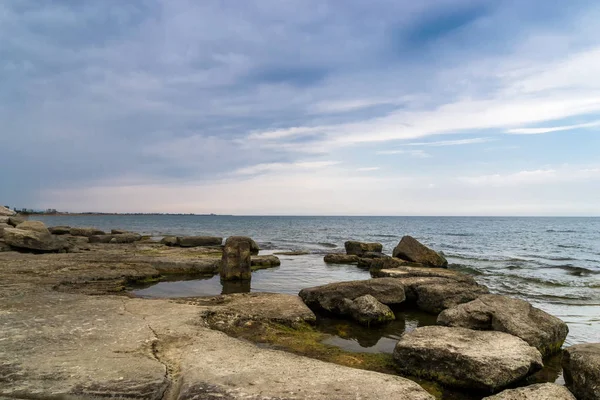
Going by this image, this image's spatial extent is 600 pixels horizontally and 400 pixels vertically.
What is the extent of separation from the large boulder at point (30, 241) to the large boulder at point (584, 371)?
22.2 meters

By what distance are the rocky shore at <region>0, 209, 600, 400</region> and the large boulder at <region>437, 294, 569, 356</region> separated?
0.03m

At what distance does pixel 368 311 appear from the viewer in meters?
9.77

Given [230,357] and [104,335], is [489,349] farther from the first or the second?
[104,335]

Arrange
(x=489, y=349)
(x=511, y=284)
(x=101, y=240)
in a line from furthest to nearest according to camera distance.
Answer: (x=101, y=240) < (x=511, y=284) < (x=489, y=349)

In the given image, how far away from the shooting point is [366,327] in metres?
9.60

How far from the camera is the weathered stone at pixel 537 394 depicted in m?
5.00

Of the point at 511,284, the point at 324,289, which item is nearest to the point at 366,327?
the point at 324,289

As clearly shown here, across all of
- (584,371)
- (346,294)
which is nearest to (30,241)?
(346,294)

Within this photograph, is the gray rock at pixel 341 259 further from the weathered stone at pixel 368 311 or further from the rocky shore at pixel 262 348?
the weathered stone at pixel 368 311

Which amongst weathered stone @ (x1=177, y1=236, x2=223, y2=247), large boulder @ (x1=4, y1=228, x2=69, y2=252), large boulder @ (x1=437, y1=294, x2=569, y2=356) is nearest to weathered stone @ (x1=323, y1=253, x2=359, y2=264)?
weathered stone @ (x1=177, y1=236, x2=223, y2=247)

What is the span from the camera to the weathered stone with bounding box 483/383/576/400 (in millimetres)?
5000

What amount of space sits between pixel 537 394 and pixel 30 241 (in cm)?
2225

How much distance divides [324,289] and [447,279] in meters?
4.95

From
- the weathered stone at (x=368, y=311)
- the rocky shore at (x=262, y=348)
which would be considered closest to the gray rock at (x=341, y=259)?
the rocky shore at (x=262, y=348)
